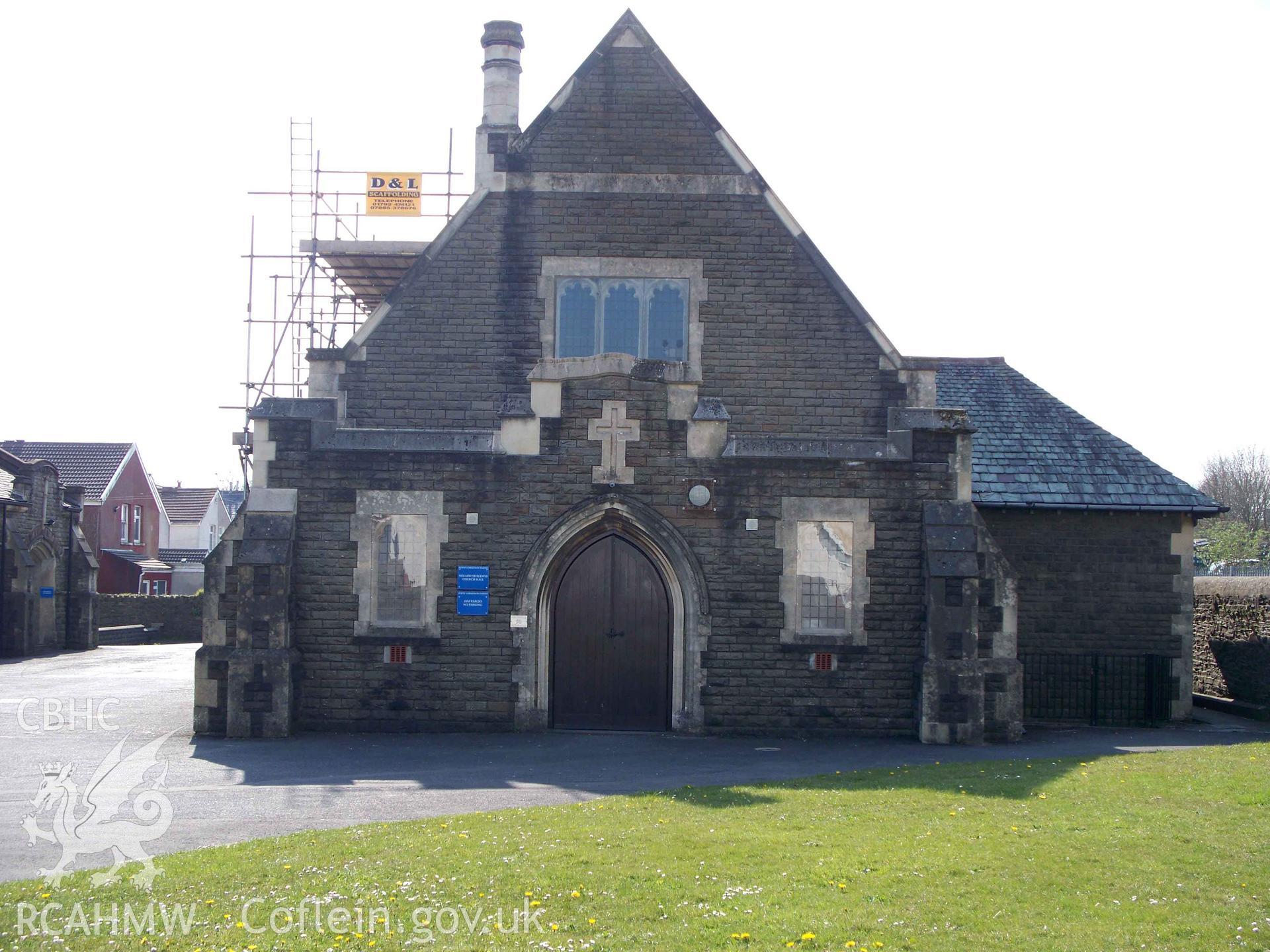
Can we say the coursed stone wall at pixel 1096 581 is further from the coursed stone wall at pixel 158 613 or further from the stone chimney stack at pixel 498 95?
the coursed stone wall at pixel 158 613

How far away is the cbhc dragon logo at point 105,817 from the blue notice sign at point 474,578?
171 inches

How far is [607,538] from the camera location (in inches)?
657

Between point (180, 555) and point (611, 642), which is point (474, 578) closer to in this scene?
point (611, 642)

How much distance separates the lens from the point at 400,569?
16156 mm

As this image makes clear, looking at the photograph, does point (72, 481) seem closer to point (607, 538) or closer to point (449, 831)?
point (607, 538)

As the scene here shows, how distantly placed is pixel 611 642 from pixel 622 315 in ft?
15.1

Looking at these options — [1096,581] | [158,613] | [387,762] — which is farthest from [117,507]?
[1096,581]

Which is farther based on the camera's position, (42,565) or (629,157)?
(42,565)

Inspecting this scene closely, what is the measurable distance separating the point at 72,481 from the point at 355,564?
37.4 meters

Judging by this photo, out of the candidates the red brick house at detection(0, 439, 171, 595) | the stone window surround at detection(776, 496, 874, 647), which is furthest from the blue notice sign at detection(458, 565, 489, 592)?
the red brick house at detection(0, 439, 171, 595)

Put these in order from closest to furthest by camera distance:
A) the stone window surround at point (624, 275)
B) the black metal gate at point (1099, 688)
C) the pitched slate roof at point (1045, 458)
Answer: the stone window surround at point (624, 275) → the black metal gate at point (1099, 688) → the pitched slate roof at point (1045, 458)

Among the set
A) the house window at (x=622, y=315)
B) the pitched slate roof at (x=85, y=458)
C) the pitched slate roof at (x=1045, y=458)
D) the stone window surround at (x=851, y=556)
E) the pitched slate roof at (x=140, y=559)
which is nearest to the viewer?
the stone window surround at (x=851, y=556)

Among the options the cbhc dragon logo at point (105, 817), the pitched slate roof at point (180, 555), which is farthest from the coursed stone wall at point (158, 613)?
the cbhc dragon logo at point (105, 817)

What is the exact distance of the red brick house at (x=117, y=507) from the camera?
159 feet
